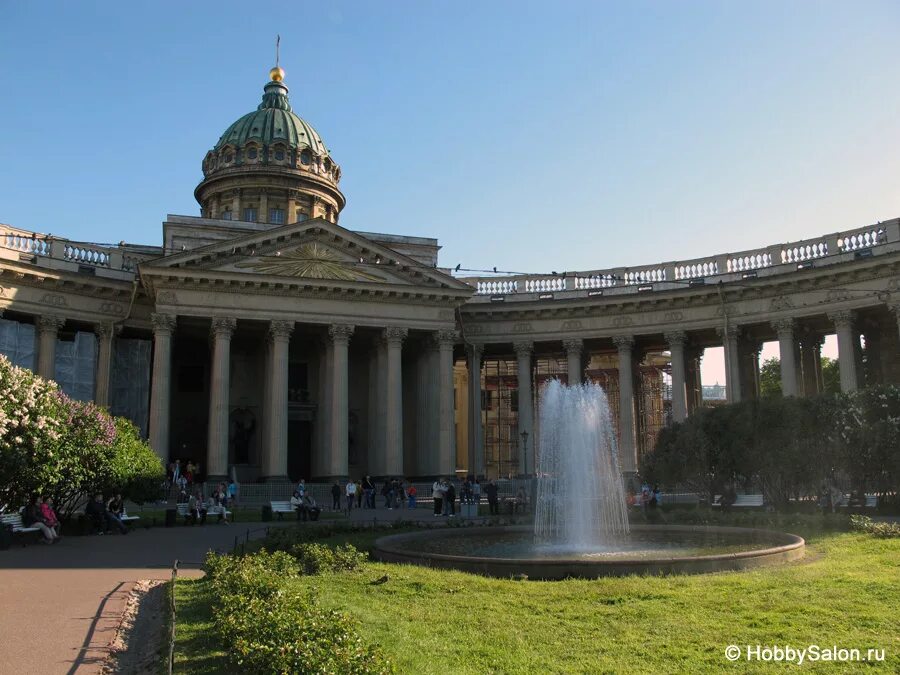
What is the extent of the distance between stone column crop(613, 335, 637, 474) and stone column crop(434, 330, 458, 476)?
9439 millimetres

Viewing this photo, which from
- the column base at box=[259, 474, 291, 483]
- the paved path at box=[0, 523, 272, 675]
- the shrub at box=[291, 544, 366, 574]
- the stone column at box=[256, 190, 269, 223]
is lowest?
the paved path at box=[0, 523, 272, 675]

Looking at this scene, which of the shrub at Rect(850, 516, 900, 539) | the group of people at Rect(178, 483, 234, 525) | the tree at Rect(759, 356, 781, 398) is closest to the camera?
the shrub at Rect(850, 516, 900, 539)

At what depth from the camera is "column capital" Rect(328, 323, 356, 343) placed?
42.8 metres

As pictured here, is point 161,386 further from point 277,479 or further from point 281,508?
point 281,508

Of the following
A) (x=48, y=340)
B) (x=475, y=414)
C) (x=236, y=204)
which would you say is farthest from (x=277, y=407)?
(x=236, y=204)

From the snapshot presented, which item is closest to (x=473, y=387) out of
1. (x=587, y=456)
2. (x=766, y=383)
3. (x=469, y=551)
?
(x=587, y=456)

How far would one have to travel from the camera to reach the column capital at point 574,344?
155ft

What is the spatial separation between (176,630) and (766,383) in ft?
221

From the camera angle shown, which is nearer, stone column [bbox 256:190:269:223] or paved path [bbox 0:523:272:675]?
paved path [bbox 0:523:272:675]

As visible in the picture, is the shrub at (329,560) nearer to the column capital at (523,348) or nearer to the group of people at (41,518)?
the group of people at (41,518)

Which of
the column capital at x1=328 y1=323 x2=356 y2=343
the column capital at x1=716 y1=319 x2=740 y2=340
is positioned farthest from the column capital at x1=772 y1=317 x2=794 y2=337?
the column capital at x1=328 y1=323 x2=356 y2=343

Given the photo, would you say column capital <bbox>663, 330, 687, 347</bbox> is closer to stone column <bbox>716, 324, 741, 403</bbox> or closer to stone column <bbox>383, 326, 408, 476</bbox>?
stone column <bbox>716, 324, 741, 403</bbox>

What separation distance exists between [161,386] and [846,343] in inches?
1311

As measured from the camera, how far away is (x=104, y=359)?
1652 inches
